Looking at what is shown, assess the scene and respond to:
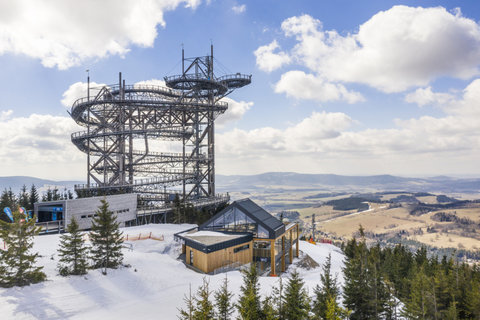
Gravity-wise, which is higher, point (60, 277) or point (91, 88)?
point (91, 88)

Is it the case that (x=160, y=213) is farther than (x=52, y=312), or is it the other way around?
(x=160, y=213)

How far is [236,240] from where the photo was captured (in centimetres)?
2716

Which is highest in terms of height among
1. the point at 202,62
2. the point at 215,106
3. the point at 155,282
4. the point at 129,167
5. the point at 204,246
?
the point at 202,62

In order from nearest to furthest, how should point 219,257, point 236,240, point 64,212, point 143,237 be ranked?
point 219,257, point 236,240, point 143,237, point 64,212

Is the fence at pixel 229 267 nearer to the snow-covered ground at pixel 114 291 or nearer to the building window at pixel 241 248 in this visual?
the snow-covered ground at pixel 114 291

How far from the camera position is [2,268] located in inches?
696

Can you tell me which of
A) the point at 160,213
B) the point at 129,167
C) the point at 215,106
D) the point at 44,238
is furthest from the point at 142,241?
the point at 215,106

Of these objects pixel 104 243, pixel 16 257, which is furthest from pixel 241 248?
pixel 16 257

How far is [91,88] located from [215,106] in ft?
81.1

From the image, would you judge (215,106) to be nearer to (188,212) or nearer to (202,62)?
(202,62)

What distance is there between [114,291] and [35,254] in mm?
5399

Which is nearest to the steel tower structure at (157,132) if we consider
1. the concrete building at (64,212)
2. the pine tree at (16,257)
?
the concrete building at (64,212)

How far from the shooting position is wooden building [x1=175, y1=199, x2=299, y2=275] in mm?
25781

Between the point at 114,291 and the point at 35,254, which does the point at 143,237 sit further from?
the point at 35,254
